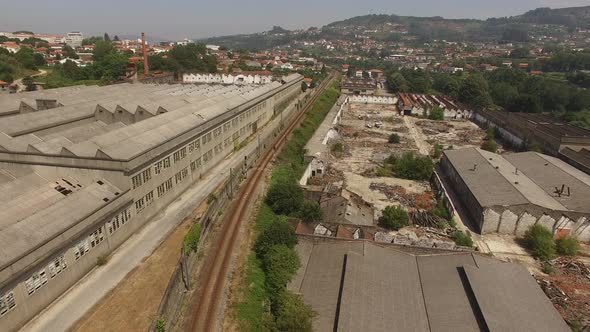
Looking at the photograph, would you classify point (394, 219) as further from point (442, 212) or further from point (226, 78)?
point (226, 78)

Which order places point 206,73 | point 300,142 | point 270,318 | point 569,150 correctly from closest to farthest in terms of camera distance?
point 270,318 < point 569,150 < point 300,142 < point 206,73

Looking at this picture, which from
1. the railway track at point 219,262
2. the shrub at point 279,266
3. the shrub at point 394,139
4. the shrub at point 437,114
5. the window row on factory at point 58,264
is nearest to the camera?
the window row on factory at point 58,264

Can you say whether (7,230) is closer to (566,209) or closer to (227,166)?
(227,166)

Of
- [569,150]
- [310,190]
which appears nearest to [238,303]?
[310,190]

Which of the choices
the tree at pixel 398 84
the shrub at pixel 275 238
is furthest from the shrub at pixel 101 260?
the tree at pixel 398 84

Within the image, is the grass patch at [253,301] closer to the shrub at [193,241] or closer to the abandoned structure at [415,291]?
the abandoned structure at [415,291]

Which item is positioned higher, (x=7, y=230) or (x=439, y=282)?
(x=7, y=230)

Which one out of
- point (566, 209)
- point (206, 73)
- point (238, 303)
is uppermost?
point (206, 73)
